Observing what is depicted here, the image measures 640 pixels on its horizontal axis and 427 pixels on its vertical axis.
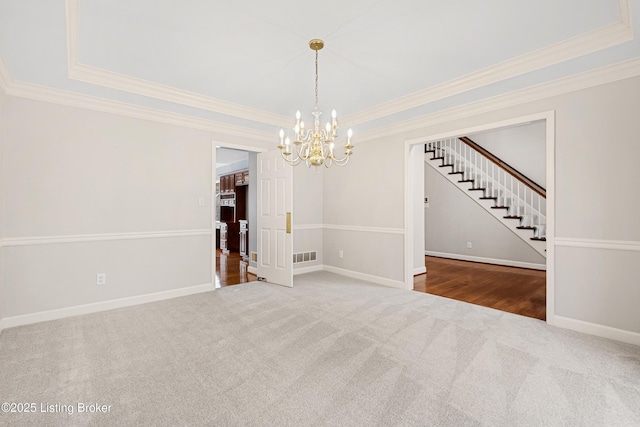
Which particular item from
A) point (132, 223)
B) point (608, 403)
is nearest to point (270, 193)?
point (132, 223)

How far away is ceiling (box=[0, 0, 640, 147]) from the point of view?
2.18m

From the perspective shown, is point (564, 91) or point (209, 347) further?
point (564, 91)

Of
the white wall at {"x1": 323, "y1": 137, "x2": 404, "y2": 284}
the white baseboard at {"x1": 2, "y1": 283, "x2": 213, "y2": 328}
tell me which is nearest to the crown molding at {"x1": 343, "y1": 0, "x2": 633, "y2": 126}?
the white wall at {"x1": 323, "y1": 137, "x2": 404, "y2": 284}

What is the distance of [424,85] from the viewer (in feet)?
11.5

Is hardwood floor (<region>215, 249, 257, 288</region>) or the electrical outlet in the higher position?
the electrical outlet

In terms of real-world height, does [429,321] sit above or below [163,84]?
below

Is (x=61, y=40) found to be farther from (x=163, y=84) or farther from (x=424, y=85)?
(x=424, y=85)

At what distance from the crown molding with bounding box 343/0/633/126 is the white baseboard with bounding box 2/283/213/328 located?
3.80m

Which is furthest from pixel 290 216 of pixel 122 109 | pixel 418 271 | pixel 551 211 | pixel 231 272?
pixel 551 211

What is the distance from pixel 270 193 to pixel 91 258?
8.22 ft

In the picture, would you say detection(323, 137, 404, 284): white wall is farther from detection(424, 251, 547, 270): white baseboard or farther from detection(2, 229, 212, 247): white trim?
detection(424, 251, 547, 270): white baseboard

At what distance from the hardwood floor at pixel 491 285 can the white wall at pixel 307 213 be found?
197 cm

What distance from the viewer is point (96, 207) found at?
352 cm

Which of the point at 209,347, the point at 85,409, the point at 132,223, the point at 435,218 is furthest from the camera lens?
the point at 435,218
